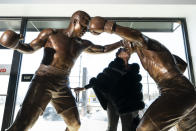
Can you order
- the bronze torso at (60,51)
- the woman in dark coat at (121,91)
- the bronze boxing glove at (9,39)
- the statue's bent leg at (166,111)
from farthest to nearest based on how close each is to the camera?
the woman in dark coat at (121,91) < the bronze torso at (60,51) < the bronze boxing glove at (9,39) < the statue's bent leg at (166,111)

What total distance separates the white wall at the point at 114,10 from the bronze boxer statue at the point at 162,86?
0.97 meters

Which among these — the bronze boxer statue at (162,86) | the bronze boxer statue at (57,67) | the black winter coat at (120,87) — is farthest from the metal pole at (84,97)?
the bronze boxer statue at (162,86)

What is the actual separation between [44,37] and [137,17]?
50.6 inches

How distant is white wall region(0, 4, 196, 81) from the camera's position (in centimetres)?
174

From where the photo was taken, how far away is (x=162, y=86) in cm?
89

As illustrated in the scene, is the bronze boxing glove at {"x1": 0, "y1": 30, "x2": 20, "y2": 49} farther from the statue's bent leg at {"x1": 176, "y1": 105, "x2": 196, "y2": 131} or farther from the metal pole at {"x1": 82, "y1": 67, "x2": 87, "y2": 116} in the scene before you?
the statue's bent leg at {"x1": 176, "y1": 105, "x2": 196, "y2": 131}

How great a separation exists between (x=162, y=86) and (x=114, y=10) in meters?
1.20

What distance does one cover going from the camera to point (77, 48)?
3.68ft

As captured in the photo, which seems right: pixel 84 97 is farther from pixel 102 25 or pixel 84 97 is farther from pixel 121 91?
pixel 102 25

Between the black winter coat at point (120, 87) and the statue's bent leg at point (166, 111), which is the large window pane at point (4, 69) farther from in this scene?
the statue's bent leg at point (166, 111)

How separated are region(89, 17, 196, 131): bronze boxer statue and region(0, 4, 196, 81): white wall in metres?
0.97

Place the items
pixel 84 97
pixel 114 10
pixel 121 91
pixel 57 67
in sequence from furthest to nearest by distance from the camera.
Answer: pixel 114 10 < pixel 84 97 < pixel 121 91 < pixel 57 67

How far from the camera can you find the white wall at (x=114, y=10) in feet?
5.69

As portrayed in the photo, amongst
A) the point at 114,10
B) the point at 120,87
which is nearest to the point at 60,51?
the point at 120,87
